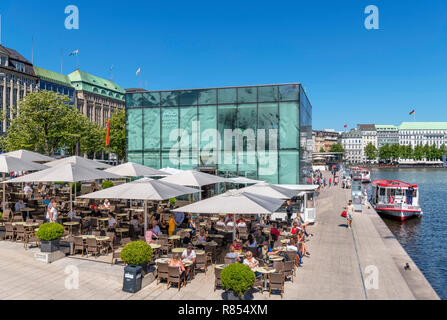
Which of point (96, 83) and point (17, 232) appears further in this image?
point (96, 83)

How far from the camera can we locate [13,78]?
78.7 m

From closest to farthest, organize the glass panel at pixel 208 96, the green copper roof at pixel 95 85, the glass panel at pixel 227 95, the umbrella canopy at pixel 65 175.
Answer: the umbrella canopy at pixel 65 175 → the glass panel at pixel 227 95 → the glass panel at pixel 208 96 → the green copper roof at pixel 95 85

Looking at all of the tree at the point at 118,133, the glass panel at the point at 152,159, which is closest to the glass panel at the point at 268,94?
the glass panel at the point at 152,159

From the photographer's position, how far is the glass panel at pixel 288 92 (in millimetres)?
28047

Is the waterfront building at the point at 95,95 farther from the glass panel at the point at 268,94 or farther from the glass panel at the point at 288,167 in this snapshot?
the glass panel at the point at 288,167

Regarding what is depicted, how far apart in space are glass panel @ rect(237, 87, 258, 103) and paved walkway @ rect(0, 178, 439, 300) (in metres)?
15.3

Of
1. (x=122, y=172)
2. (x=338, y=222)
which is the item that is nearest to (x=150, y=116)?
(x=122, y=172)

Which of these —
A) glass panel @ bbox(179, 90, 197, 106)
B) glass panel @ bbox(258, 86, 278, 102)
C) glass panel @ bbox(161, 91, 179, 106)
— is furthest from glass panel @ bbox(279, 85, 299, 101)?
glass panel @ bbox(161, 91, 179, 106)

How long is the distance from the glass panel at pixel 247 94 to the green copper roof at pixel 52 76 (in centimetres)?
7487

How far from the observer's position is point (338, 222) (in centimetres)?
2444

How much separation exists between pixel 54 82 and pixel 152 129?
72635mm
